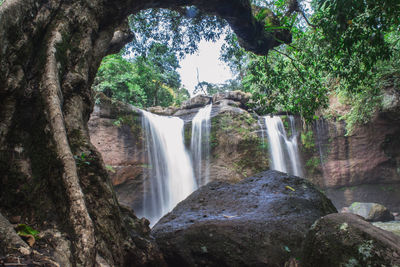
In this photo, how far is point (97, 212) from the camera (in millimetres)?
2572

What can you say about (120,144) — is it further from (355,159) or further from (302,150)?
(355,159)

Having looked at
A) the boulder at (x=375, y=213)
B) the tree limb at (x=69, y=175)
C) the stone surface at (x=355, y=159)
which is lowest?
the boulder at (x=375, y=213)

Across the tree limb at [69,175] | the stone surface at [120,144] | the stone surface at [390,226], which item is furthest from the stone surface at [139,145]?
the tree limb at [69,175]

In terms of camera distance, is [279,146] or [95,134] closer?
[95,134]

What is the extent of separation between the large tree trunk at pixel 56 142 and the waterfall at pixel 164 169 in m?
8.83

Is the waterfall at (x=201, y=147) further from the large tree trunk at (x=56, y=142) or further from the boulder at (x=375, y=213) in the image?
the large tree trunk at (x=56, y=142)

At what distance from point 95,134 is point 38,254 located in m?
10.3

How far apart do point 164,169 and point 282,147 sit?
6086 millimetres

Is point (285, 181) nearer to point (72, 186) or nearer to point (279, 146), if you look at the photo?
point (72, 186)

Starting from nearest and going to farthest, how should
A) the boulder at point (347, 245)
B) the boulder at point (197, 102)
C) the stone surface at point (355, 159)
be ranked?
the boulder at point (347, 245)
the stone surface at point (355, 159)
the boulder at point (197, 102)

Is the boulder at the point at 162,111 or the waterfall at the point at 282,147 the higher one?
the boulder at the point at 162,111

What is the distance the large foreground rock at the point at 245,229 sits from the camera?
3.42 meters

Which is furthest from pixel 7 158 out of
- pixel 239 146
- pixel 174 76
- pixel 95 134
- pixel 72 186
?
pixel 174 76

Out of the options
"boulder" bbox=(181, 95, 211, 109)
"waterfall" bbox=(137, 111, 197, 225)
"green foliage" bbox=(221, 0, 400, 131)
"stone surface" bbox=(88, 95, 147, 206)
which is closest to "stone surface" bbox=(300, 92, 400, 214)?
"green foliage" bbox=(221, 0, 400, 131)
